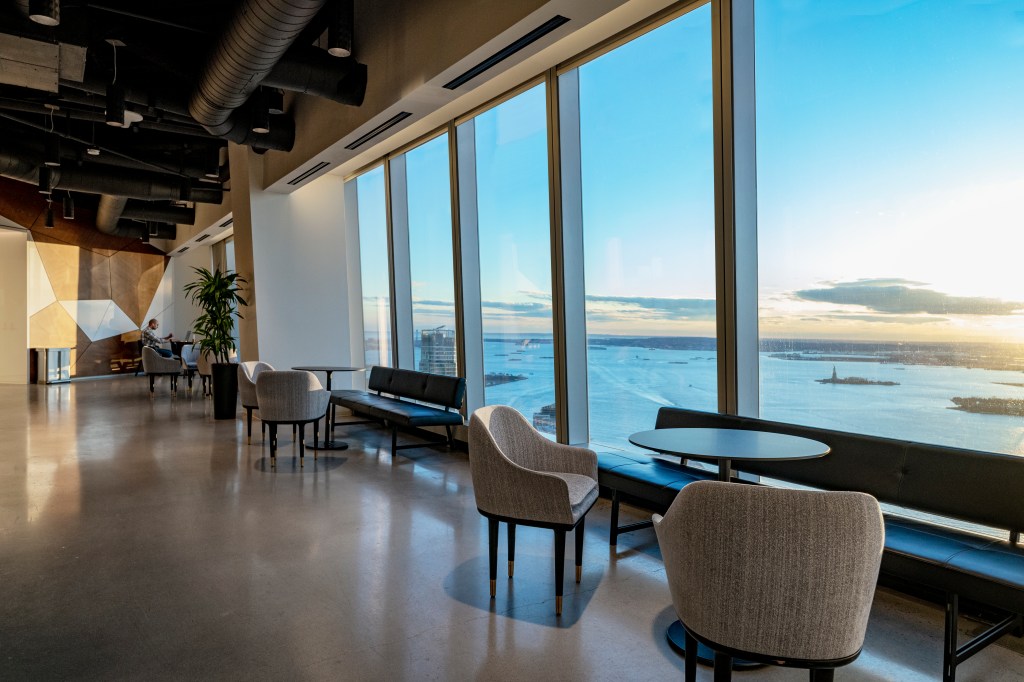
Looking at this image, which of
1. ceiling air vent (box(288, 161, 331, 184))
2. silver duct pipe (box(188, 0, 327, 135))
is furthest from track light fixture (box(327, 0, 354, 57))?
ceiling air vent (box(288, 161, 331, 184))

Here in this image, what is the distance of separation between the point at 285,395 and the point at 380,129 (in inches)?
108

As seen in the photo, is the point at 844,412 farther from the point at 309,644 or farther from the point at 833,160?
the point at 309,644

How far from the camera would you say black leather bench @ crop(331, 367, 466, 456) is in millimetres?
6113

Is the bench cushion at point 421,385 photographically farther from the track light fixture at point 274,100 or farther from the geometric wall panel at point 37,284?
the geometric wall panel at point 37,284

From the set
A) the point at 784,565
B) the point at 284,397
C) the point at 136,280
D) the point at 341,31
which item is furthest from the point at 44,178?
the point at 784,565

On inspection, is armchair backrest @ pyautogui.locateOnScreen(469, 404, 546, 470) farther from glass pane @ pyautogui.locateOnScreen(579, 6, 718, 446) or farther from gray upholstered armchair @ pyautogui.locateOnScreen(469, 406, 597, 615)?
glass pane @ pyautogui.locateOnScreen(579, 6, 718, 446)

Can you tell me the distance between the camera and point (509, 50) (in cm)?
438

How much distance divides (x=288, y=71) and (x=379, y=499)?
3.65m

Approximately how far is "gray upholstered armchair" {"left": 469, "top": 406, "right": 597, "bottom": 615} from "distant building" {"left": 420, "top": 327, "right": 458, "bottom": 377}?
3.76 m

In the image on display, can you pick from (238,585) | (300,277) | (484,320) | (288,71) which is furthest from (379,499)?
(300,277)

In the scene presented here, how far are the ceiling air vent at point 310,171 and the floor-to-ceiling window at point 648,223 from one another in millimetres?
3704

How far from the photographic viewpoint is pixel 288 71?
5449mm

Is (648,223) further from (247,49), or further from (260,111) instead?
(260,111)

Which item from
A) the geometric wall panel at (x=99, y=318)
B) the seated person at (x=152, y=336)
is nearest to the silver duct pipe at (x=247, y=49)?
the seated person at (x=152, y=336)
